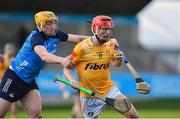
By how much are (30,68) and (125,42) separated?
23.1 meters

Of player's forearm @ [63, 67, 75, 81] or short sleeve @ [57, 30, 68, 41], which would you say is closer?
player's forearm @ [63, 67, 75, 81]

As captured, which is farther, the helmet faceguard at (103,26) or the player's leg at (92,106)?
the player's leg at (92,106)

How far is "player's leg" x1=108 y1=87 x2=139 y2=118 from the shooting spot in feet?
41.9

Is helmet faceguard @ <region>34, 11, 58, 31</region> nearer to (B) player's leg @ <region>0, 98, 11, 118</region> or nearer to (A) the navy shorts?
(A) the navy shorts

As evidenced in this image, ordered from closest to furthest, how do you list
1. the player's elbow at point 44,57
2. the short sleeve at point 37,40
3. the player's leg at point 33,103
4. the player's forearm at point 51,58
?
1. the player's forearm at point 51,58
2. the player's elbow at point 44,57
3. the short sleeve at point 37,40
4. the player's leg at point 33,103

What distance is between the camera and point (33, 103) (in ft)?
42.9

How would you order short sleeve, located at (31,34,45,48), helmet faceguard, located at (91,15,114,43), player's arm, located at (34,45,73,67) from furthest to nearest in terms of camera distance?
helmet faceguard, located at (91,15,114,43) < short sleeve, located at (31,34,45,48) < player's arm, located at (34,45,73,67)

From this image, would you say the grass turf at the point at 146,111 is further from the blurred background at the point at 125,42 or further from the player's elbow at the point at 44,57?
the player's elbow at the point at 44,57

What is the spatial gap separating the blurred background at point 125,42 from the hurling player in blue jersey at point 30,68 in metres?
9.68

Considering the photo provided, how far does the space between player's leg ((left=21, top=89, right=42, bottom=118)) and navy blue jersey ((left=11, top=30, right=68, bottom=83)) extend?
0.24 metres

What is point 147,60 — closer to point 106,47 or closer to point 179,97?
point 179,97

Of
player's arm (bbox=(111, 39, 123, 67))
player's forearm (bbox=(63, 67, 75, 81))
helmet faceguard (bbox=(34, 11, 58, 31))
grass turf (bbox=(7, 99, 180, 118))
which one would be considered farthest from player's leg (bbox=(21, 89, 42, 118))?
grass turf (bbox=(7, 99, 180, 118))

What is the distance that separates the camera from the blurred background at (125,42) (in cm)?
2767

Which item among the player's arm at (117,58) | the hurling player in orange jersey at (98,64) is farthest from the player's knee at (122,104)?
the player's arm at (117,58)
